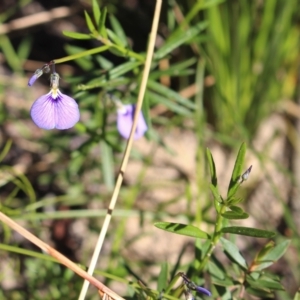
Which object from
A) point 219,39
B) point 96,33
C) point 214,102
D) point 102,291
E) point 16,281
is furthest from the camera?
point 214,102

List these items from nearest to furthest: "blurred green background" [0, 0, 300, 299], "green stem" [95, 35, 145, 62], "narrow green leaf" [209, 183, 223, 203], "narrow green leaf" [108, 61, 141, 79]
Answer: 1. "narrow green leaf" [209, 183, 223, 203]
2. "green stem" [95, 35, 145, 62]
3. "narrow green leaf" [108, 61, 141, 79]
4. "blurred green background" [0, 0, 300, 299]

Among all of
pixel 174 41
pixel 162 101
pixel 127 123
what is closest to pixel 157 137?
pixel 162 101

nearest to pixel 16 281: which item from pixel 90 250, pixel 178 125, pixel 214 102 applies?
pixel 90 250

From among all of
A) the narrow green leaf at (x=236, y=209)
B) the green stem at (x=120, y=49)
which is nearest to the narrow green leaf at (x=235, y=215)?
the narrow green leaf at (x=236, y=209)

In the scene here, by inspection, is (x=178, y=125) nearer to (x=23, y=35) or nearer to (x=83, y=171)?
(x=83, y=171)

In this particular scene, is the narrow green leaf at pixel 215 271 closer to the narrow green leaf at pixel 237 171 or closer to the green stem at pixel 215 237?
the green stem at pixel 215 237

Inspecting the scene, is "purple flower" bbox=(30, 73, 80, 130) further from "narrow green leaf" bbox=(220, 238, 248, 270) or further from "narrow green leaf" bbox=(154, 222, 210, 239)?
"narrow green leaf" bbox=(220, 238, 248, 270)

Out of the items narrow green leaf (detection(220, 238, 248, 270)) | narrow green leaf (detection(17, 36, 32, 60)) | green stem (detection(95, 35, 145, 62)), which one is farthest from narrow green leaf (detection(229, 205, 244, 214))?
narrow green leaf (detection(17, 36, 32, 60))
